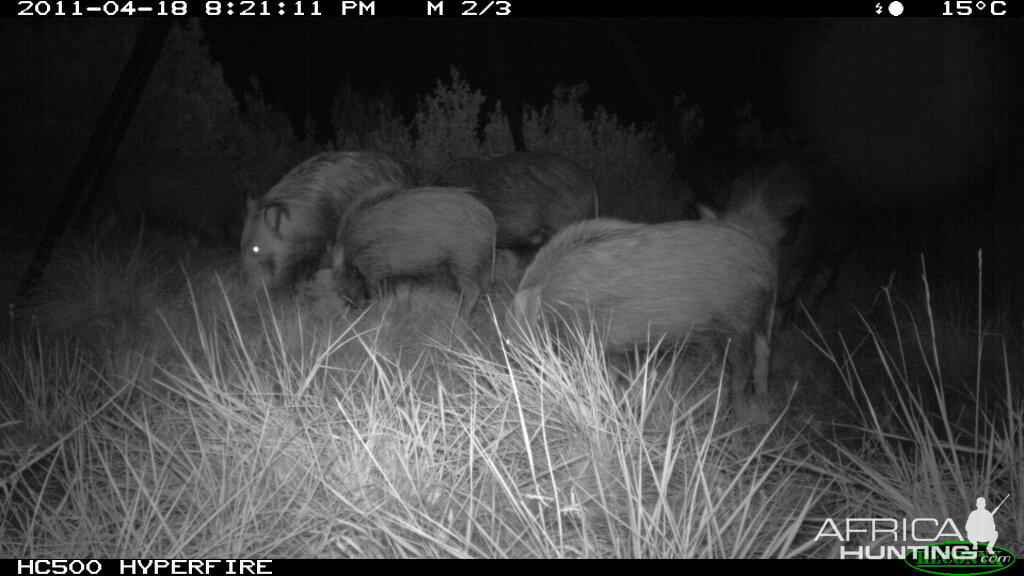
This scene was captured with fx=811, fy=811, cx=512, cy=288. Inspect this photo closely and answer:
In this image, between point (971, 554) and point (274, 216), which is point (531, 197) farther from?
point (971, 554)

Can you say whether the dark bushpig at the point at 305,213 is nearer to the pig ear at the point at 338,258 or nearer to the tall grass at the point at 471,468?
the pig ear at the point at 338,258

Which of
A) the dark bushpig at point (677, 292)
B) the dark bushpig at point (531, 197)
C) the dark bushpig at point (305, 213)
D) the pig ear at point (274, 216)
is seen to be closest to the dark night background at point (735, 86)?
the dark bushpig at point (531, 197)

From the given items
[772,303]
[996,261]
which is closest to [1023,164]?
[996,261]

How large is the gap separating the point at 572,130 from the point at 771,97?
1.54m

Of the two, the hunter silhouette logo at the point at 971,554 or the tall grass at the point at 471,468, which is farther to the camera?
the tall grass at the point at 471,468

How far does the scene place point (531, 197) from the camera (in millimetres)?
4746

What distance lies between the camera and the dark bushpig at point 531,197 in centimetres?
474

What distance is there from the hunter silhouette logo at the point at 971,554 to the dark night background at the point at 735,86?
8.52ft

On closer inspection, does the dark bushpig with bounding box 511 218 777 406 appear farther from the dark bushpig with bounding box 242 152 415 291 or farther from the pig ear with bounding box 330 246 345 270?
the dark bushpig with bounding box 242 152 415 291

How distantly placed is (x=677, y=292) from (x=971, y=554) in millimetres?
1380

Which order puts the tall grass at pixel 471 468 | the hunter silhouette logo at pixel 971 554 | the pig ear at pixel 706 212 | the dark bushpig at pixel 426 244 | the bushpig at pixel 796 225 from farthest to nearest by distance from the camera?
1. the dark bushpig at pixel 426 244
2. the bushpig at pixel 796 225
3. the pig ear at pixel 706 212
4. the tall grass at pixel 471 468
5. the hunter silhouette logo at pixel 971 554

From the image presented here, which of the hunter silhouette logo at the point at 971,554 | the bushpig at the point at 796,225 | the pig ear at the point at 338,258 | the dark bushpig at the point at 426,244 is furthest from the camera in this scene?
the pig ear at the point at 338,258

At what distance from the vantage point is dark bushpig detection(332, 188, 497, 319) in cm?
405

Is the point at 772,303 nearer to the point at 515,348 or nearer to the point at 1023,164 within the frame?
the point at 515,348
